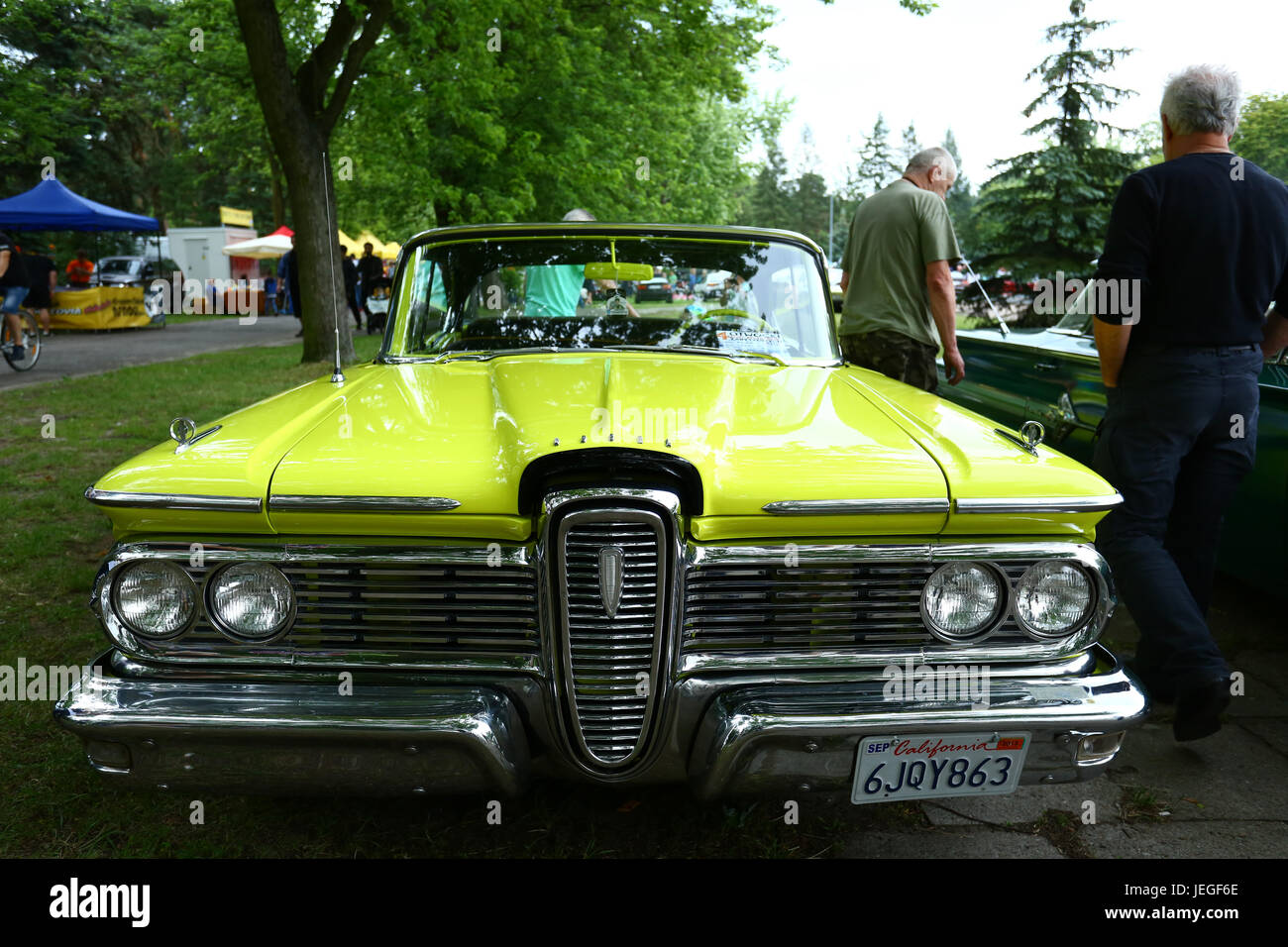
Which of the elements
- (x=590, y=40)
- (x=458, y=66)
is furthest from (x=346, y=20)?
(x=590, y=40)

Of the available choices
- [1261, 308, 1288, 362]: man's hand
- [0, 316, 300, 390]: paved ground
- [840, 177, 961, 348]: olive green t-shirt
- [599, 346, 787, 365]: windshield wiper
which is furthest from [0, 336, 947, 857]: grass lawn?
[0, 316, 300, 390]: paved ground

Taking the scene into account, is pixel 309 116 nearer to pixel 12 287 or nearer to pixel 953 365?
pixel 12 287

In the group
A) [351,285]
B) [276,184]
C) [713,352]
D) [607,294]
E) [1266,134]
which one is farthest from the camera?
[276,184]

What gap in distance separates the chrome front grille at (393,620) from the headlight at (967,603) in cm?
93

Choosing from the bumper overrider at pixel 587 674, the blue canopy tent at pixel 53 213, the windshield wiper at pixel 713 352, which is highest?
the blue canopy tent at pixel 53 213

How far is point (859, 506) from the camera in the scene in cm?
217

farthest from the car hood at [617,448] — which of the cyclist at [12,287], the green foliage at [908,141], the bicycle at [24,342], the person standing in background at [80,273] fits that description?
the green foliage at [908,141]

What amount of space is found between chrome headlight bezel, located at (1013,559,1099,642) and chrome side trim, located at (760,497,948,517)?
0.96ft

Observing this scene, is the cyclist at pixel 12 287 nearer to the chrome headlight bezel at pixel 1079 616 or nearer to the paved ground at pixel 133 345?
the paved ground at pixel 133 345

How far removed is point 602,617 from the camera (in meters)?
2.13

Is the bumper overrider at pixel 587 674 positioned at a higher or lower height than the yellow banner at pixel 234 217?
lower

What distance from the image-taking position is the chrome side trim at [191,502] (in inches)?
84.4

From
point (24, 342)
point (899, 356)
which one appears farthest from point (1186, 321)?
point (24, 342)

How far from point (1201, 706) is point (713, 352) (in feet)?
6.15
